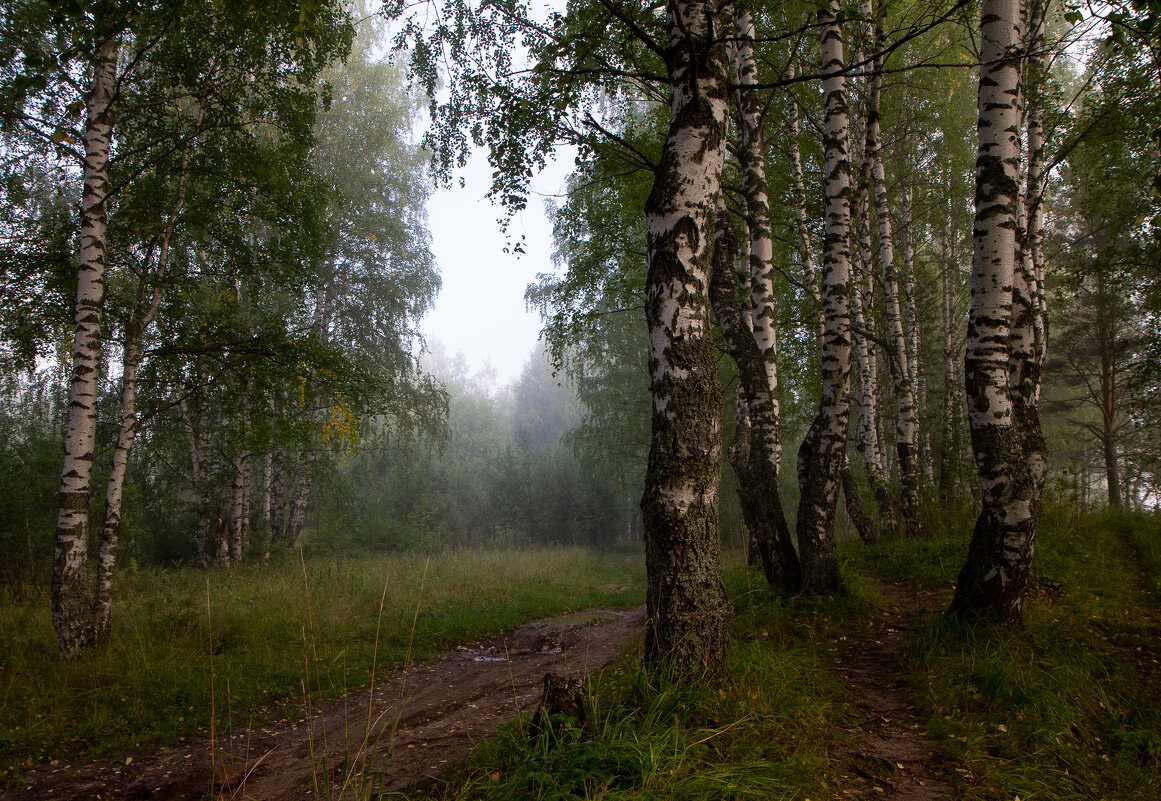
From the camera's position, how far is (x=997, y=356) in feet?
15.3

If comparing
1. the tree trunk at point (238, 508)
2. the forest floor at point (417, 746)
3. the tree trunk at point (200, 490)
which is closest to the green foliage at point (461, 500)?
the tree trunk at point (238, 508)

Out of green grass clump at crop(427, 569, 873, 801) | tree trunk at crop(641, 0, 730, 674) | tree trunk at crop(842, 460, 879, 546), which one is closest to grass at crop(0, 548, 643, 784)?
green grass clump at crop(427, 569, 873, 801)

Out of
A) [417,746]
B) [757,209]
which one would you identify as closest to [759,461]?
[757,209]

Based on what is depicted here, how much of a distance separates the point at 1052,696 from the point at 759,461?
124 inches

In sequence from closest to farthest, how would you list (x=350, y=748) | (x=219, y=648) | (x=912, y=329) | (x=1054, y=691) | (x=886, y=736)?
(x=886, y=736) < (x=1054, y=691) < (x=350, y=748) < (x=219, y=648) < (x=912, y=329)

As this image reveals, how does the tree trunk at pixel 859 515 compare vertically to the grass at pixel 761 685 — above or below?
above

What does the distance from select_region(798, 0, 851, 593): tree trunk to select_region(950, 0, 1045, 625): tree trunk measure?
1169 millimetres

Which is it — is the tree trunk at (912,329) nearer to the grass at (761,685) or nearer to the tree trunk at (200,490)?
the grass at (761,685)

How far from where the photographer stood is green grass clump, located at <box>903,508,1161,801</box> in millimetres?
2986

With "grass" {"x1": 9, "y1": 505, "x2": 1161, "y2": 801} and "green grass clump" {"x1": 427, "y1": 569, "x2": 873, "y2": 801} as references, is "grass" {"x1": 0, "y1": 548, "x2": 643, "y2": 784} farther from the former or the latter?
"green grass clump" {"x1": 427, "y1": 569, "x2": 873, "y2": 801}

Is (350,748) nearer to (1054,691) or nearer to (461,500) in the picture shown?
(1054,691)

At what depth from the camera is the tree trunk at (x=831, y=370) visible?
5.78 meters

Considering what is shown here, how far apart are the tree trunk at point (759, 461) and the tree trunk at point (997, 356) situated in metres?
1.70

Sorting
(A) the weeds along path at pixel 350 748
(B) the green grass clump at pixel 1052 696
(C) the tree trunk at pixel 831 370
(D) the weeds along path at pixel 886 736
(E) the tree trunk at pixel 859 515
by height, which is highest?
(C) the tree trunk at pixel 831 370
